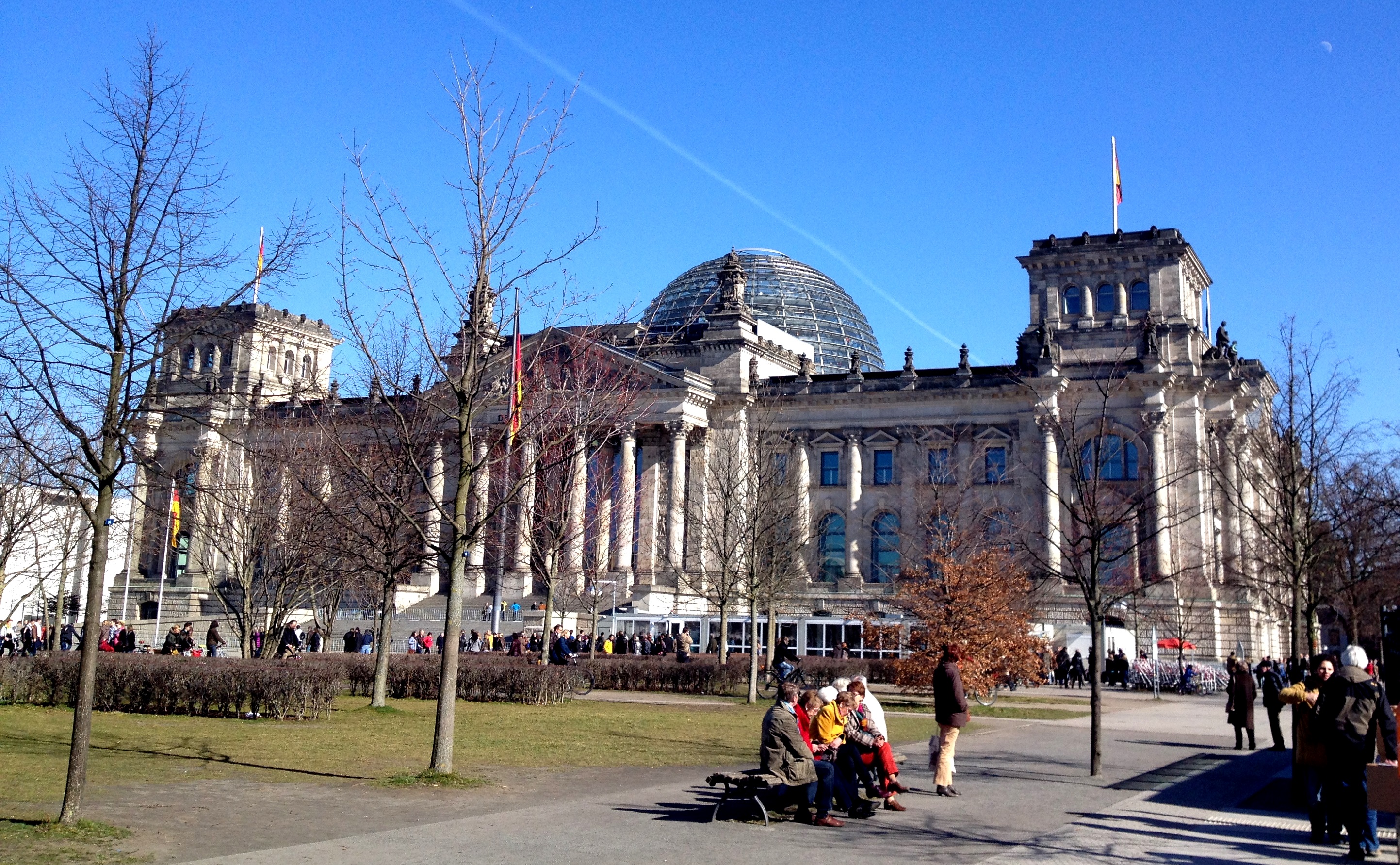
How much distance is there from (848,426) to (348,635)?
112 feet

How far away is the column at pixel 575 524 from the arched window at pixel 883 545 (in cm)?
1781

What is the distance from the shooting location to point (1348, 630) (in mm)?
57594

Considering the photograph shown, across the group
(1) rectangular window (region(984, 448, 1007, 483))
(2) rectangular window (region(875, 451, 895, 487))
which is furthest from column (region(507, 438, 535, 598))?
(1) rectangular window (region(984, 448, 1007, 483))

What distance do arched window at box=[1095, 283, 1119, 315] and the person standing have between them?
187 ft

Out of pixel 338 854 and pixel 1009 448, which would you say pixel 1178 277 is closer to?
pixel 1009 448

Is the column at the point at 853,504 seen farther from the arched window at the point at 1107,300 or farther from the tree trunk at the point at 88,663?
the tree trunk at the point at 88,663

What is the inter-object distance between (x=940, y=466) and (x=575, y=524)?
24.5 metres

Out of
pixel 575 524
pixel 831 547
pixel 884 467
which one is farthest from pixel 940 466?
pixel 575 524

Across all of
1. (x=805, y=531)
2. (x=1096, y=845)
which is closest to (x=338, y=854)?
(x=1096, y=845)

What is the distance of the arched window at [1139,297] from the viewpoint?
6806 cm

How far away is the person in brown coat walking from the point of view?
902 inches

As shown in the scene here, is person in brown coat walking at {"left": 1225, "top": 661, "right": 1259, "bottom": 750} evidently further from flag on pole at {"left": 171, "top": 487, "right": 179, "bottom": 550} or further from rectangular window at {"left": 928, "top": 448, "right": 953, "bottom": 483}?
rectangular window at {"left": 928, "top": 448, "right": 953, "bottom": 483}

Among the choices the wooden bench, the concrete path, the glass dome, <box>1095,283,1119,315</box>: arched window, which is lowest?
the concrete path

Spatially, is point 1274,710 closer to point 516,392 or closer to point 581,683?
point 516,392
